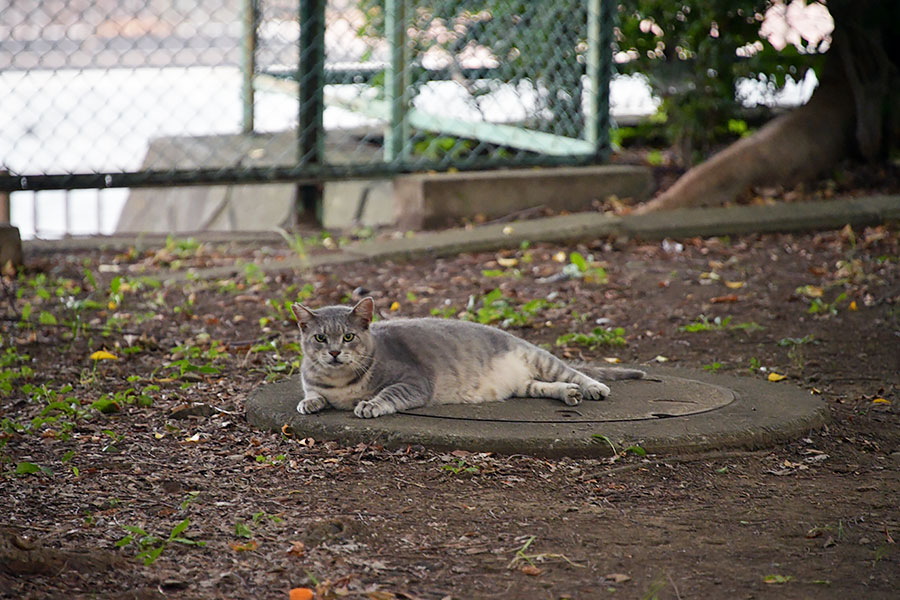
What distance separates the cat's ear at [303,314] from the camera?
4.17 meters

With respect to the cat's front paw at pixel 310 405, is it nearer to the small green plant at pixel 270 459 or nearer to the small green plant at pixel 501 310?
the small green plant at pixel 270 459

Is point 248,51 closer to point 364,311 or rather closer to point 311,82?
point 311,82

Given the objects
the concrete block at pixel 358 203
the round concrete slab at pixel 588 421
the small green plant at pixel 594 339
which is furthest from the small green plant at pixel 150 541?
the concrete block at pixel 358 203

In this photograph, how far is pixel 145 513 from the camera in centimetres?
337

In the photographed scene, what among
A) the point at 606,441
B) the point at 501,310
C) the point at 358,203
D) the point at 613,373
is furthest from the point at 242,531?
the point at 358,203

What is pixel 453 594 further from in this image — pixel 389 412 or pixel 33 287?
pixel 33 287

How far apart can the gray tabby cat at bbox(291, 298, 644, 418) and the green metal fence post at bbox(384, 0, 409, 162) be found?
14.6 feet

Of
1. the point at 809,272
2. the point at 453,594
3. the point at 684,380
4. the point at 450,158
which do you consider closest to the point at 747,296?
the point at 809,272

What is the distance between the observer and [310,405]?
4.18 m

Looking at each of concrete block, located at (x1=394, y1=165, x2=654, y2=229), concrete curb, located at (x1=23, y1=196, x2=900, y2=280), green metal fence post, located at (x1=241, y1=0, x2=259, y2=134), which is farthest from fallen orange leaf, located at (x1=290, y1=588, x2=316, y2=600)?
green metal fence post, located at (x1=241, y1=0, x2=259, y2=134)

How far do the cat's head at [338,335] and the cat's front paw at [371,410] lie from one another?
7.3 inches

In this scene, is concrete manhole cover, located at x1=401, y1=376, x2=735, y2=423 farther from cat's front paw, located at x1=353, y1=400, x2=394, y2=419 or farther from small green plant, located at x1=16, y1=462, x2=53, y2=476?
small green plant, located at x1=16, y1=462, x2=53, y2=476

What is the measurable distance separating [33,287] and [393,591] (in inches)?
192

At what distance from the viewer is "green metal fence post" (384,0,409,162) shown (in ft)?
27.7
